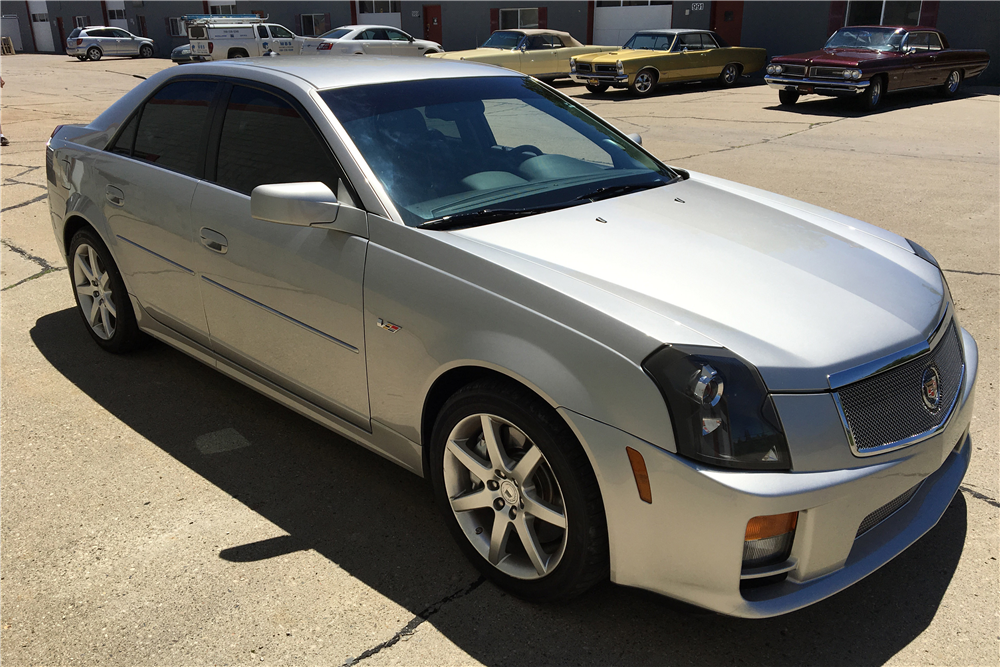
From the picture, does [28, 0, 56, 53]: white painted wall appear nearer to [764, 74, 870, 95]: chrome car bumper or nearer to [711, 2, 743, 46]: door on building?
[711, 2, 743, 46]: door on building

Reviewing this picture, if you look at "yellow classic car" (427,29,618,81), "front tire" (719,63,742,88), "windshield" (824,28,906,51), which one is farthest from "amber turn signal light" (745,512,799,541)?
"front tire" (719,63,742,88)

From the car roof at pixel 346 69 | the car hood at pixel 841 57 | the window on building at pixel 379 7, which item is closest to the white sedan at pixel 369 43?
the window on building at pixel 379 7

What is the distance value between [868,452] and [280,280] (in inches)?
88.1

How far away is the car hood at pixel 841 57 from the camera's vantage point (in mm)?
15620

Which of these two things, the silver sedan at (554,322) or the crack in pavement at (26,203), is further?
the crack in pavement at (26,203)

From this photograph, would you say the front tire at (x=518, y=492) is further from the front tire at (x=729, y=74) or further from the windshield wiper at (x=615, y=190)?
the front tire at (x=729, y=74)

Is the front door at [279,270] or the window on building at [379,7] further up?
the window on building at [379,7]

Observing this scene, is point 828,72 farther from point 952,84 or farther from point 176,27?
point 176,27

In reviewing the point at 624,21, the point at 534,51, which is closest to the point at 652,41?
the point at 534,51

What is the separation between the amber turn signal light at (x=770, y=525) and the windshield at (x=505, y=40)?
2086 centimetres

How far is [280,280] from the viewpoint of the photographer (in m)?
3.22

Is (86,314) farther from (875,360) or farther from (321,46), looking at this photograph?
(321,46)

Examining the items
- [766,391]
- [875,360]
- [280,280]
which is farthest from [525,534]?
[280,280]

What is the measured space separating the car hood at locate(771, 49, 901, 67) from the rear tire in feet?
2.32
